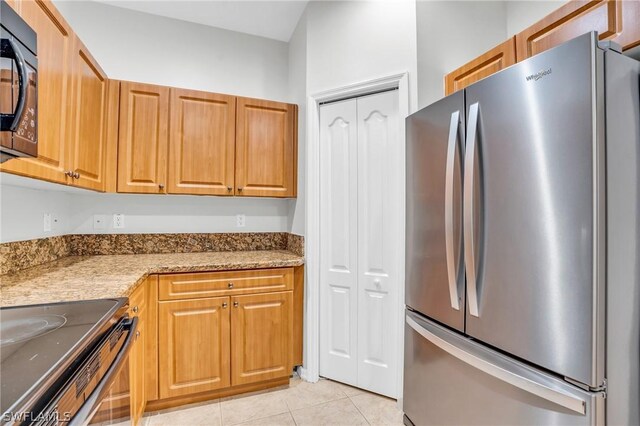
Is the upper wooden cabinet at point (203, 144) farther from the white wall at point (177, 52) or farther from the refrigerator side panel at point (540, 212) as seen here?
the refrigerator side panel at point (540, 212)

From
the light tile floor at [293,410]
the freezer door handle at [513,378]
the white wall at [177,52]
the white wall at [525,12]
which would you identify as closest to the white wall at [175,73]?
the white wall at [177,52]

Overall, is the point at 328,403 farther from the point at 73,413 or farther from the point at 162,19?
the point at 162,19

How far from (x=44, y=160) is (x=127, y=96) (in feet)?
3.30

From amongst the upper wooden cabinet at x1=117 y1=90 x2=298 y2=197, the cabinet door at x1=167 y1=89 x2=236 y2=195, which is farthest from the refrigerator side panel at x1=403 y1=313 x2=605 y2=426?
the cabinet door at x1=167 y1=89 x2=236 y2=195

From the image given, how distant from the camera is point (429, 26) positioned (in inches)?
77.5

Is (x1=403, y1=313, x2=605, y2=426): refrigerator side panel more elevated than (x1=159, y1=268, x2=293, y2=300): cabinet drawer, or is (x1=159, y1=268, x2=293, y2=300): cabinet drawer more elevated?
(x1=159, y1=268, x2=293, y2=300): cabinet drawer

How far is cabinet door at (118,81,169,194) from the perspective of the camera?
2193 mm

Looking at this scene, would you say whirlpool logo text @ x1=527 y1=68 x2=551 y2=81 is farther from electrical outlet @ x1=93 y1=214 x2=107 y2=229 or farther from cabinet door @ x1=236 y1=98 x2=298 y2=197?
electrical outlet @ x1=93 y1=214 x2=107 y2=229

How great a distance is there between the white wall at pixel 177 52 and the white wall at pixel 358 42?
619 mm

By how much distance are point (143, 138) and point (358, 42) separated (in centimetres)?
163

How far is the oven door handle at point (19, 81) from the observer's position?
0.95m

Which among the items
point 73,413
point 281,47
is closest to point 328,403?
Result: point 73,413

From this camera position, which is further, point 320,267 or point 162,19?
point 162,19

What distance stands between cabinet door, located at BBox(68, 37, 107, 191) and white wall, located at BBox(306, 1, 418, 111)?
138 cm
